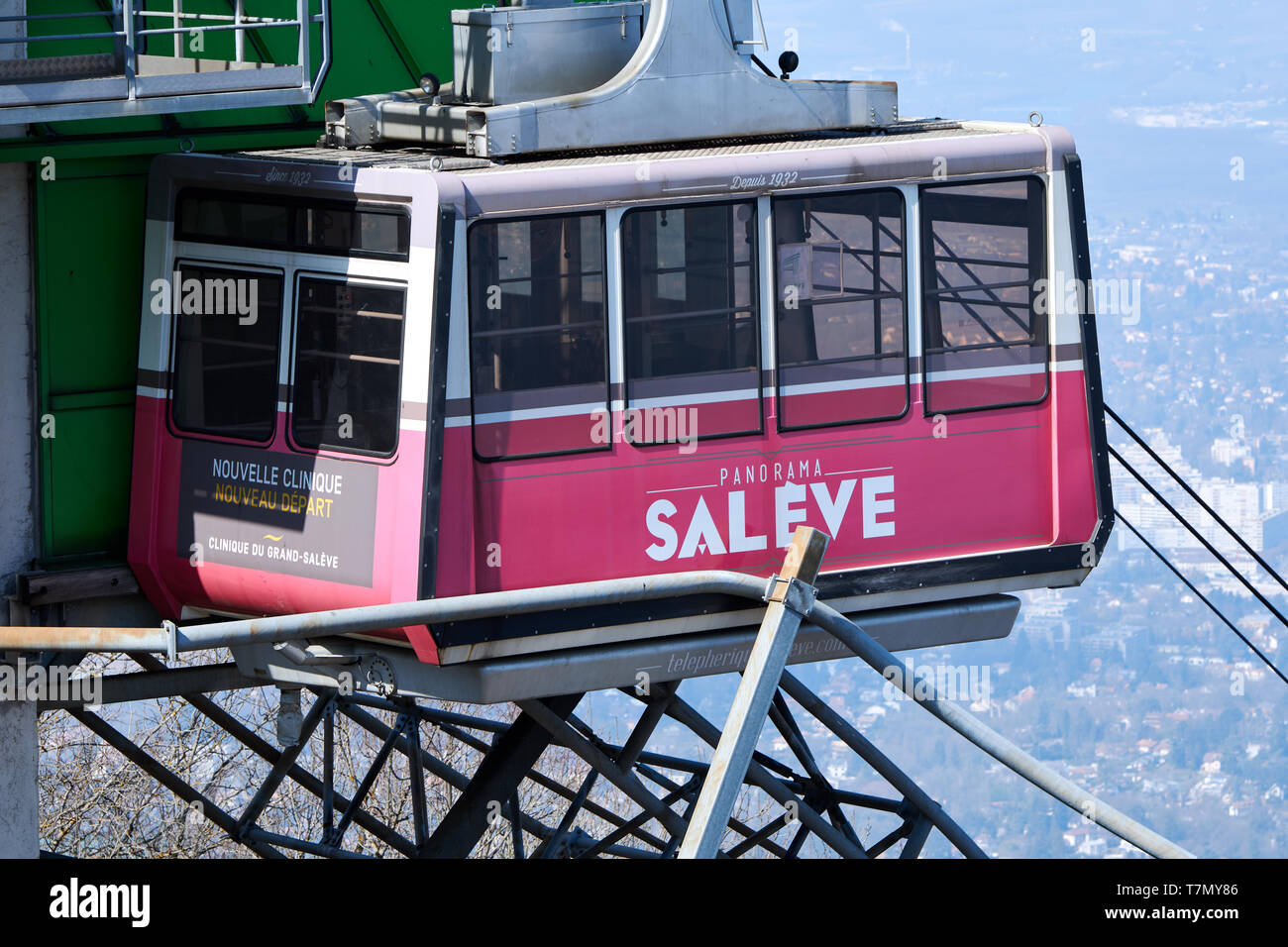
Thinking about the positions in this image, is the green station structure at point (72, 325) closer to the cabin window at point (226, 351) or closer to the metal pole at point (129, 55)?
the cabin window at point (226, 351)

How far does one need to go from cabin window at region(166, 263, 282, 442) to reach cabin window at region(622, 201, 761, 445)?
1.96 metres

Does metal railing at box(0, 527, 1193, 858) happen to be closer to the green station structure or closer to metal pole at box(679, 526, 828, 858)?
metal pole at box(679, 526, 828, 858)

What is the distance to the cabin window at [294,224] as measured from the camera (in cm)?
1102

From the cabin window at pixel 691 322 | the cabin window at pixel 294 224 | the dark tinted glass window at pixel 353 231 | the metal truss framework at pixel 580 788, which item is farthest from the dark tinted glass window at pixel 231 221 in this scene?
the metal truss framework at pixel 580 788

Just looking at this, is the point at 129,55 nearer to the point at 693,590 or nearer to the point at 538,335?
the point at 538,335

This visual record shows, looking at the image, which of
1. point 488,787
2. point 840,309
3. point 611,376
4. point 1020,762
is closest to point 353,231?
point 611,376

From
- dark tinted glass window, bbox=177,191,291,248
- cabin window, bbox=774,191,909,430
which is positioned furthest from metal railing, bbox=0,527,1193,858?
dark tinted glass window, bbox=177,191,291,248

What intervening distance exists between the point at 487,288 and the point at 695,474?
64.5 inches

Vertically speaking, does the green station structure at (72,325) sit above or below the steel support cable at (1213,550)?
above

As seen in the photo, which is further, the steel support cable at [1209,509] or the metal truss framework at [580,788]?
the metal truss framework at [580,788]

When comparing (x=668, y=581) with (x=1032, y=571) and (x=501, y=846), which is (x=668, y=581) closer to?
(x=1032, y=571)

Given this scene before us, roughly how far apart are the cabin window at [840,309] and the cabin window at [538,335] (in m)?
1.14

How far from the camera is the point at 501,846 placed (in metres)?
31.3

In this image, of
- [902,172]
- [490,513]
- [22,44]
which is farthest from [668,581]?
[22,44]
